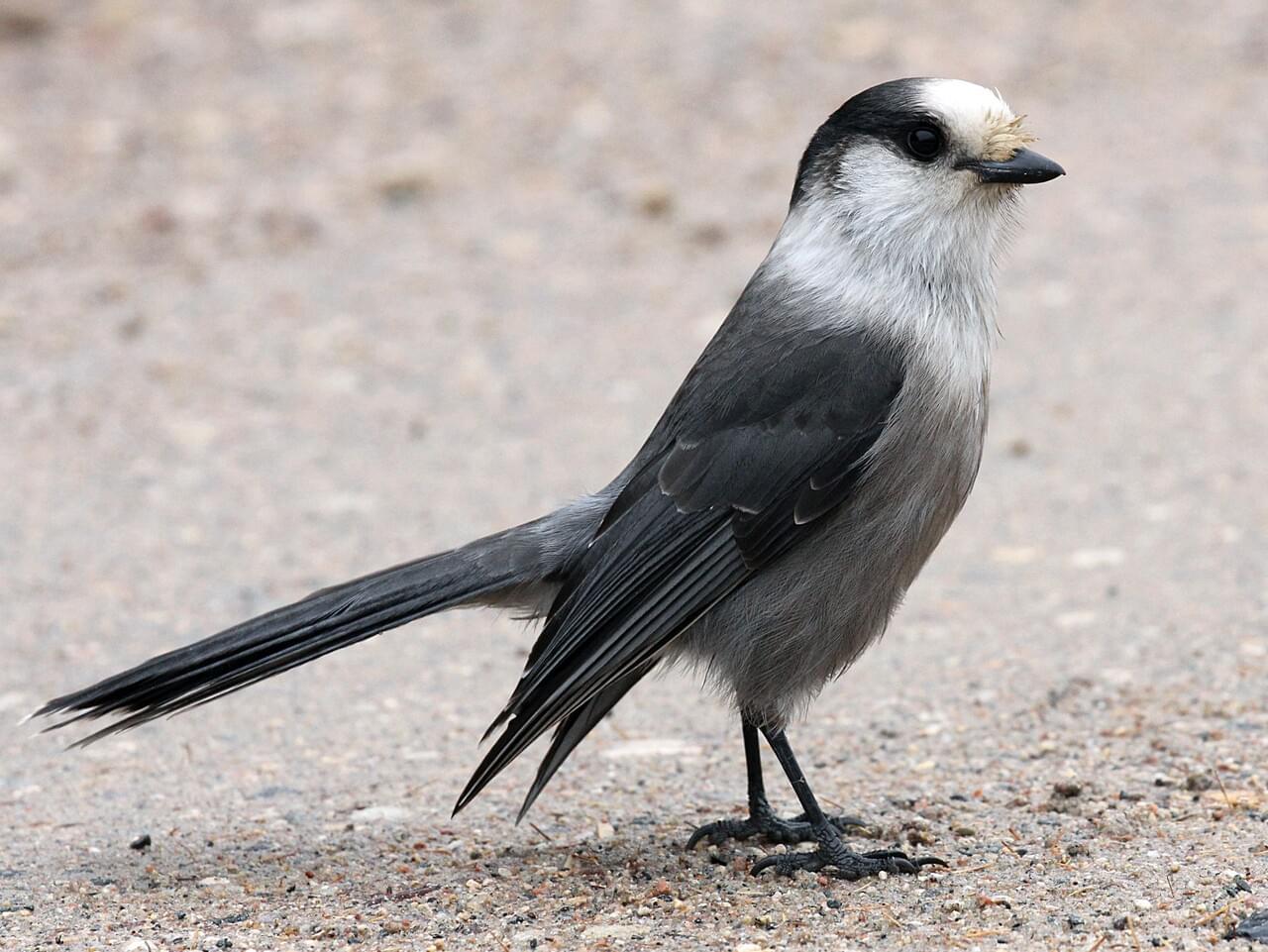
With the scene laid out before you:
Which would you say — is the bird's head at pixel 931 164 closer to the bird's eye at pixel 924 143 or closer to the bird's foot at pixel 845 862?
the bird's eye at pixel 924 143

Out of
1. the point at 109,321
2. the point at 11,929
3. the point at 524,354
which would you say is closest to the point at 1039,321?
the point at 524,354

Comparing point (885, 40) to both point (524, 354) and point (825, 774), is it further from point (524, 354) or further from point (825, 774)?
point (825, 774)

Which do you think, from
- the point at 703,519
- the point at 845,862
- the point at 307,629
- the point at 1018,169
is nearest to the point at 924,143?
the point at 1018,169

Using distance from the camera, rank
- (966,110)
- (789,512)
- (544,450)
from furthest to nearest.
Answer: (544,450) < (966,110) < (789,512)

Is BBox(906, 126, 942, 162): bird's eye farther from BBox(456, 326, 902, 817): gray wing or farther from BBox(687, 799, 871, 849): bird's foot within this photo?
BBox(687, 799, 871, 849): bird's foot

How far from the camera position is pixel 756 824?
534 cm

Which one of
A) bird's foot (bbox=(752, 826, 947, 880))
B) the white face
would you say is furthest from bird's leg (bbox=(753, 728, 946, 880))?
the white face

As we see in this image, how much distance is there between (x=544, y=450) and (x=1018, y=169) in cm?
412

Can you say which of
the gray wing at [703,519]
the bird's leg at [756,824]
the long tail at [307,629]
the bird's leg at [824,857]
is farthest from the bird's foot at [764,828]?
the long tail at [307,629]

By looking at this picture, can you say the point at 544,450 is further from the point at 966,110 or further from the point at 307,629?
the point at 966,110

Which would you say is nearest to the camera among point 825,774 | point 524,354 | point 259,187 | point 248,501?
point 825,774

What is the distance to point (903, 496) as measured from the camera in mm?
4918

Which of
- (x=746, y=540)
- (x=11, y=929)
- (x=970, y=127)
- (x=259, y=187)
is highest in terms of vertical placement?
(x=259, y=187)

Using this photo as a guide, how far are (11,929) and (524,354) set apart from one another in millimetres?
5642
